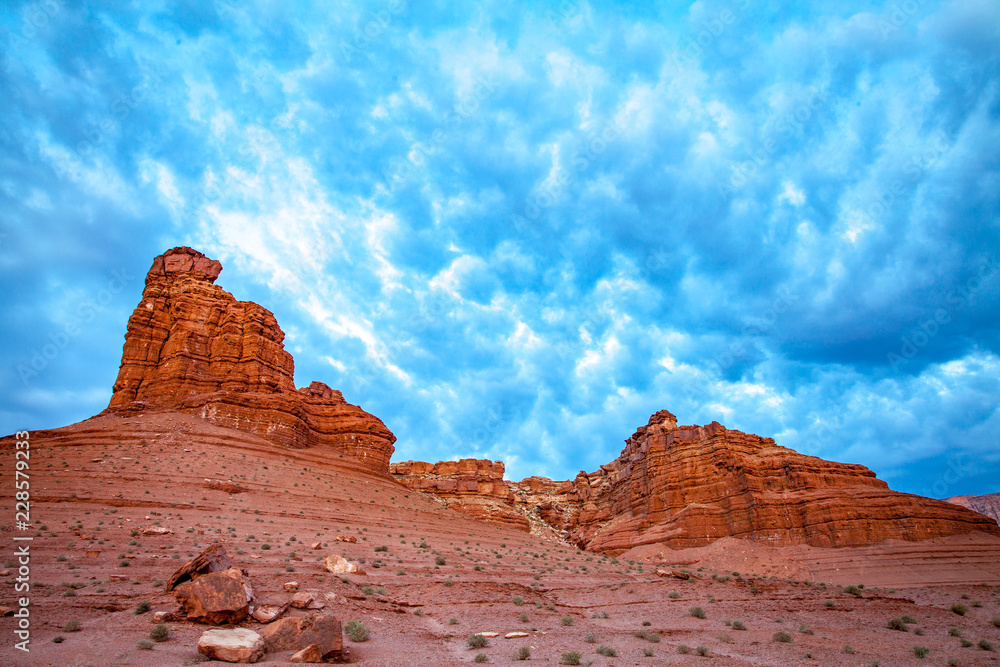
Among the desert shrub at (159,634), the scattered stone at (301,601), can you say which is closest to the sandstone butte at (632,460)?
the scattered stone at (301,601)

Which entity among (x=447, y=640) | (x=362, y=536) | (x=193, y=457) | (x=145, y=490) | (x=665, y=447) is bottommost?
(x=447, y=640)

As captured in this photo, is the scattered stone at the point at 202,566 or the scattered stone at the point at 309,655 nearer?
the scattered stone at the point at 309,655

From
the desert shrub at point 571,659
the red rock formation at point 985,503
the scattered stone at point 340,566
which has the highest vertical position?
the red rock formation at point 985,503

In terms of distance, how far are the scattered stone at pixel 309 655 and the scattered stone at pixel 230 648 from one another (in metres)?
0.67

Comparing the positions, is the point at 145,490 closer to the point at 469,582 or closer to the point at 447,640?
the point at 469,582

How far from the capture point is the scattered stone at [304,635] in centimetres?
981

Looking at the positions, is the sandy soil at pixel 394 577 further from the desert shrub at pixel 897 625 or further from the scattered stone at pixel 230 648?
the scattered stone at pixel 230 648

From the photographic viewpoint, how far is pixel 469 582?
65.5ft

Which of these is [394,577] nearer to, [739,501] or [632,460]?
[739,501]

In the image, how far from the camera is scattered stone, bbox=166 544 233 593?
42.0ft

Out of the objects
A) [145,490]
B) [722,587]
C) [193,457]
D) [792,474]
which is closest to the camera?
[722,587]

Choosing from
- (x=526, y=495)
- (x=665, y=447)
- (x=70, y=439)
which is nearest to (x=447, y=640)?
(x=70, y=439)

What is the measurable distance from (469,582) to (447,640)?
679cm

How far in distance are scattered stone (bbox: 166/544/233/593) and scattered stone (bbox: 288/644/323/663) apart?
4934 mm
